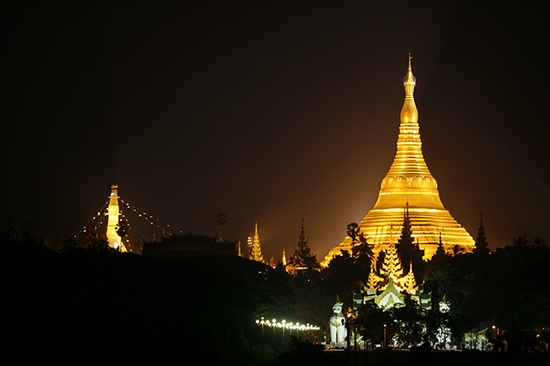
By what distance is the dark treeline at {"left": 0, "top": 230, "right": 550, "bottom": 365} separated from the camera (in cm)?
9200

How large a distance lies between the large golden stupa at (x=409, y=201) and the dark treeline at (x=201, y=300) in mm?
8526

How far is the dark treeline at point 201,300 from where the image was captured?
92000 mm

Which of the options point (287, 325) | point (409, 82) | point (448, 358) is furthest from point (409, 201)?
point (448, 358)

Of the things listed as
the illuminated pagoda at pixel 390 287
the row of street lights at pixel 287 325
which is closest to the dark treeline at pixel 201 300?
the row of street lights at pixel 287 325

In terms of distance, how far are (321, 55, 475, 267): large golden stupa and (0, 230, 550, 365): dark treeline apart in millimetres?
8526

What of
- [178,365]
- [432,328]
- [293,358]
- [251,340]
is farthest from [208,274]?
[178,365]

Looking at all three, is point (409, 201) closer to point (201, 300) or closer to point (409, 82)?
point (409, 82)

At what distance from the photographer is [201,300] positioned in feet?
405

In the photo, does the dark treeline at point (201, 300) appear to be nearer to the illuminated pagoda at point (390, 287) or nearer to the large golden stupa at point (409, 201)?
the illuminated pagoda at point (390, 287)

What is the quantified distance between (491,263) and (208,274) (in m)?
34.7

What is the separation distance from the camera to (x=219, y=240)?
181 metres

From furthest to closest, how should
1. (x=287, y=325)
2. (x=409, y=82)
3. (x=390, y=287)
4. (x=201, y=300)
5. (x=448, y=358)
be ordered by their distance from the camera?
(x=409, y=82), (x=390, y=287), (x=287, y=325), (x=201, y=300), (x=448, y=358)

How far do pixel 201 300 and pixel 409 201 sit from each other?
70.2m

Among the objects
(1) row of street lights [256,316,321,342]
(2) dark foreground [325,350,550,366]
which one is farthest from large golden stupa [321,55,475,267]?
(2) dark foreground [325,350,550,366]
